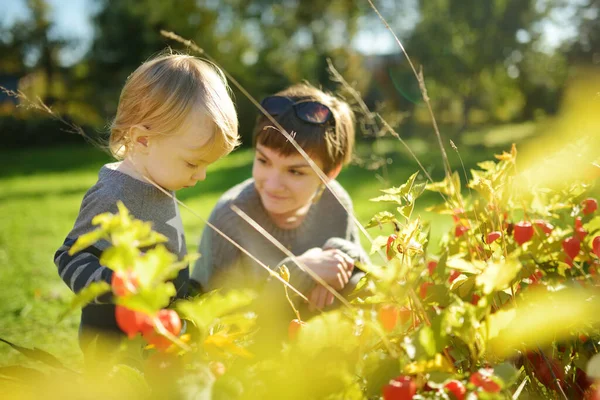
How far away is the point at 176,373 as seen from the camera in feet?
2.31

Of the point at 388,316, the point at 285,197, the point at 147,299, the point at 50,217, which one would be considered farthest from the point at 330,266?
the point at 50,217

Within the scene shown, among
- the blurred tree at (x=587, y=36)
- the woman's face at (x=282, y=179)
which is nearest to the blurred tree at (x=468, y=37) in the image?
the blurred tree at (x=587, y=36)

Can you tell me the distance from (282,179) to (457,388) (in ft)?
4.98

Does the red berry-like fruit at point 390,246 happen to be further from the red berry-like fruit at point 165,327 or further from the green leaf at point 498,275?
the red berry-like fruit at point 165,327

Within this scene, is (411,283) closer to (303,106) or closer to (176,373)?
(176,373)

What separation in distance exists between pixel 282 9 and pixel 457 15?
26.6ft

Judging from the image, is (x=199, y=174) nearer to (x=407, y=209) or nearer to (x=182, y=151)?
(x=182, y=151)

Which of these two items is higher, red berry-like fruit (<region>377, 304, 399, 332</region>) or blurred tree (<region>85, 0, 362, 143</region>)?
blurred tree (<region>85, 0, 362, 143</region>)

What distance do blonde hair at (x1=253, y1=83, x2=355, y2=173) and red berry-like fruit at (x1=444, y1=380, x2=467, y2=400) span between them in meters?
1.47

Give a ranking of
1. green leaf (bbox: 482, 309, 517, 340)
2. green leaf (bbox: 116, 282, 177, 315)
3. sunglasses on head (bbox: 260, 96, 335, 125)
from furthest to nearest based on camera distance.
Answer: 1. sunglasses on head (bbox: 260, 96, 335, 125)
2. green leaf (bbox: 482, 309, 517, 340)
3. green leaf (bbox: 116, 282, 177, 315)

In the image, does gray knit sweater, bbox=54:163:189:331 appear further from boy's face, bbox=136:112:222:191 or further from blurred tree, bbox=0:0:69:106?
blurred tree, bbox=0:0:69:106

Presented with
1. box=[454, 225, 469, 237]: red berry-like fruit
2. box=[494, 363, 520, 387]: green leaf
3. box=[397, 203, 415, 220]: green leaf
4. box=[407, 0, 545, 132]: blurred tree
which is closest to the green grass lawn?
box=[454, 225, 469, 237]: red berry-like fruit

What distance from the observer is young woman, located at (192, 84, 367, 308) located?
7.14ft

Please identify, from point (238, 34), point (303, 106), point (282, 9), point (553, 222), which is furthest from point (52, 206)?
point (282, 9)
